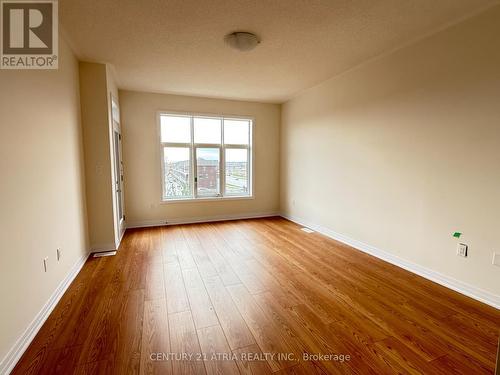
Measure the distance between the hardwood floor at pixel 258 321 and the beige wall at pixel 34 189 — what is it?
303 mm

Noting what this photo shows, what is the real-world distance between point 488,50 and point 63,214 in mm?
4257

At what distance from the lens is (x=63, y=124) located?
8.34 ft

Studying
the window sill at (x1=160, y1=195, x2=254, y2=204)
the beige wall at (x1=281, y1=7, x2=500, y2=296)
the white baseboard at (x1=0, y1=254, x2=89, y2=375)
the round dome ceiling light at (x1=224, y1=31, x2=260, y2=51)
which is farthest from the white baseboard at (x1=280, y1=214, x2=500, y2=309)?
the white baseboard at (x1=0, y1=254, x2=89, y2=375)

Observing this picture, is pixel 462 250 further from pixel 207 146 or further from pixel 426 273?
pixel 207 146

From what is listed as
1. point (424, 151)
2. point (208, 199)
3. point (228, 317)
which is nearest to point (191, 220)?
point (208, 199)

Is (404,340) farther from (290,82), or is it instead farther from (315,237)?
(290,82)

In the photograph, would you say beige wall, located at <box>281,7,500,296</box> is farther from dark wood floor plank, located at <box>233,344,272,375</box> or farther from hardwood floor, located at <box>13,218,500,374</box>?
dark wood floor plank, located at <box>233,344,272,375</box>

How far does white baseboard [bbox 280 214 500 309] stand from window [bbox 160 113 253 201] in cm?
232

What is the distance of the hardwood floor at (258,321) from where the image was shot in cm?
154

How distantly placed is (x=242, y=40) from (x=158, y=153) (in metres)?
2.91

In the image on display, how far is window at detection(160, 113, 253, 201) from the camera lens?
488 centimetres

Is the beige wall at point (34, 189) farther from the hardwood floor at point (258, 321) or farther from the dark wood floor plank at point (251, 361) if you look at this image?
the dark wood floor plank at point (251, 361)

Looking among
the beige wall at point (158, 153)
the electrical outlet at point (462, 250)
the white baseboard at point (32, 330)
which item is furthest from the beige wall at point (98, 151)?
the electrical outlet at point (462, 250)

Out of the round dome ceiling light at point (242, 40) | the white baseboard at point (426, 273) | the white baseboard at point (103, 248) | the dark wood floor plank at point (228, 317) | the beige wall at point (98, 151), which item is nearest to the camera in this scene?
the dark wood floor plank at point (228, 317)
